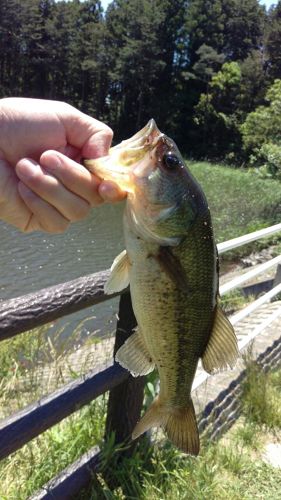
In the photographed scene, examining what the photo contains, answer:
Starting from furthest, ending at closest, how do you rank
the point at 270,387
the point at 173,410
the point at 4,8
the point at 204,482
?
the point at 4,8 → the point at 270,387 → the point at 204,482 → the point at 173,410

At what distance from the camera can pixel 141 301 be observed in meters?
1.55

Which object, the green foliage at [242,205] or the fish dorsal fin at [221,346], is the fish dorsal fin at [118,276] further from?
the green foliage at [242,205]

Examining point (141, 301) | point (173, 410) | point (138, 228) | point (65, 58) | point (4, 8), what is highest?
point (138, 228)

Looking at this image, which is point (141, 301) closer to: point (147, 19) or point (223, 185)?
point (223, 185)

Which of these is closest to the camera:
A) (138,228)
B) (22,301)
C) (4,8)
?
(138,228)

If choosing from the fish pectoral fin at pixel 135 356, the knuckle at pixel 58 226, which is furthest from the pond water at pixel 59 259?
the knuckle at pixel 58 226

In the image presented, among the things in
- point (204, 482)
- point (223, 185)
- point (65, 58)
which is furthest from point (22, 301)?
point (65, 58)

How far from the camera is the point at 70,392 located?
2.47 m

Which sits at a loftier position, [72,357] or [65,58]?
[72,357]

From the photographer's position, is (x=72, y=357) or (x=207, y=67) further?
(x=207, y=67)

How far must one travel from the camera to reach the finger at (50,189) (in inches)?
59.0

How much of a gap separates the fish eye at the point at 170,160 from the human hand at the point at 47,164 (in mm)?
181

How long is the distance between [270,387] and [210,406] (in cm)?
61

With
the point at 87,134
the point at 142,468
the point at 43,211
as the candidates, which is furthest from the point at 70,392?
the point at 87,134
